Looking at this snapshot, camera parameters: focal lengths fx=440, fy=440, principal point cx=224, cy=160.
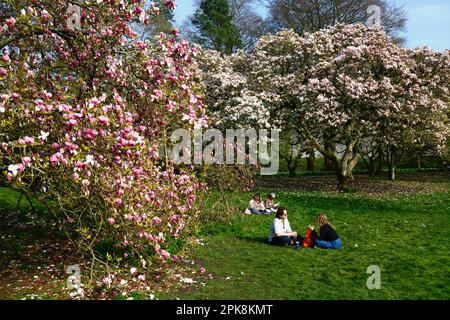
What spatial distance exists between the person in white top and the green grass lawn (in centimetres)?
33

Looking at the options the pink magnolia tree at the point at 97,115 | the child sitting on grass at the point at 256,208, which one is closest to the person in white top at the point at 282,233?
the pink magnolia tree at the point at 97,115

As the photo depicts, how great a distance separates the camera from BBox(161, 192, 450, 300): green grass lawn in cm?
902

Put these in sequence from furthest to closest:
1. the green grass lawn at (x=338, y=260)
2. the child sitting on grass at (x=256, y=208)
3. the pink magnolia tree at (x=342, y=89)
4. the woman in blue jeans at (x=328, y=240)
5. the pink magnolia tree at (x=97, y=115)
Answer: the pink magnolia tree at (x=342, y=89), the child sitting on grass at (x=256, y=208), the woman in blue jeans at (x=328, y=240), the green grass lawn at (x=338, y=260), the pink magnolia tree at (x=97, y=115)

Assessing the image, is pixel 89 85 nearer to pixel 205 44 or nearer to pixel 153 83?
pixel 153 83

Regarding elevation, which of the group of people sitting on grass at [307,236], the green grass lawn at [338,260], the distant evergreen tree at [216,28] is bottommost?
the green grass lawn at [338,260]

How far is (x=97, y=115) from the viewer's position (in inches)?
309

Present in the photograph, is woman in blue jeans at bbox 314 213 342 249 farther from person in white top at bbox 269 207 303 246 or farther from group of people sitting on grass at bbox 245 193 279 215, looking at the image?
group of people sitting on grass at bbox 245 193 279 215

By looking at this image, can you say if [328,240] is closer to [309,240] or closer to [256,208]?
[309,240]

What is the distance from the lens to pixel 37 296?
343 inches

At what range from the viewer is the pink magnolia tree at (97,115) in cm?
764

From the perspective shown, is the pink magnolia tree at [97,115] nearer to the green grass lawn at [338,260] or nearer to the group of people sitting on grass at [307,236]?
the green grass lawn at [338,260]

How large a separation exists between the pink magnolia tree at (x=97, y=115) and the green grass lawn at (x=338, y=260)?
1.60 m

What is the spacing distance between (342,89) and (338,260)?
1602 centimetres
